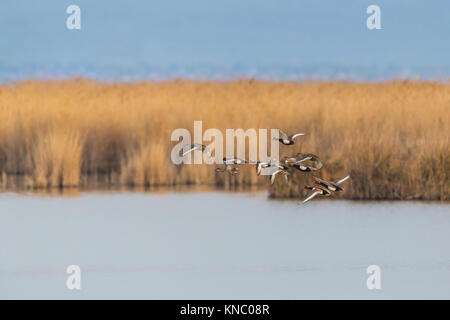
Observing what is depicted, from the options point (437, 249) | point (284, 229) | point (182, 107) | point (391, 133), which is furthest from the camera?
point (182, 107)

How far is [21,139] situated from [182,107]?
95.9 inches

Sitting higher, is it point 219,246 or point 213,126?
point 213,126

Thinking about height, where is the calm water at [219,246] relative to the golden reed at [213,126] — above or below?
below

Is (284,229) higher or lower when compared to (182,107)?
lower

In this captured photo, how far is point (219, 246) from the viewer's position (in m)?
8.84

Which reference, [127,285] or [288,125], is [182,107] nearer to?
[288,125]

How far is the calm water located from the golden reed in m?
0.46

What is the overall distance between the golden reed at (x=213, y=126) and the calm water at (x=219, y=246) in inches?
18.0

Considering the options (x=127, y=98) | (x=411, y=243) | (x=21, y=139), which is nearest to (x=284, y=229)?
(x=411, y=243)

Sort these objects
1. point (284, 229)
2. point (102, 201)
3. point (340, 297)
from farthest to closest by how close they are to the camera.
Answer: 1. point (102, 201)
2. point (284, 229)
3. point (340, 297)

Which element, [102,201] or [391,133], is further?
[391,133]

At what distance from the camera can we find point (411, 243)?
890 cm

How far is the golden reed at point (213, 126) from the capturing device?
11.0 metres

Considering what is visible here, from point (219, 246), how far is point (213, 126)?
582 cm
